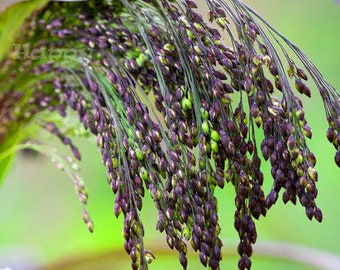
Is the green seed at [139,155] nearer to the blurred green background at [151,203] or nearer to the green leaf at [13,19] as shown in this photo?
the green leaf at [13,19]

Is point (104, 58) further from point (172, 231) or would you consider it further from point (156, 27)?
point (172, 231)

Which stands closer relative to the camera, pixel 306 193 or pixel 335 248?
pixel 306 193

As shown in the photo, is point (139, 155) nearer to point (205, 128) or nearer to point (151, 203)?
point (205, 128)

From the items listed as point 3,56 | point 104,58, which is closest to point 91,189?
point 3,56

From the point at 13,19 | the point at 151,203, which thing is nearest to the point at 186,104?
the point at 13,19

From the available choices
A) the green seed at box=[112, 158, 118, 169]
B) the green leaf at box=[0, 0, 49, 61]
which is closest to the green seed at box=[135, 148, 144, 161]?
the green seed at box=[112, 158, 118, 169]

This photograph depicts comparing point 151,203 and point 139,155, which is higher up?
point 139,155
